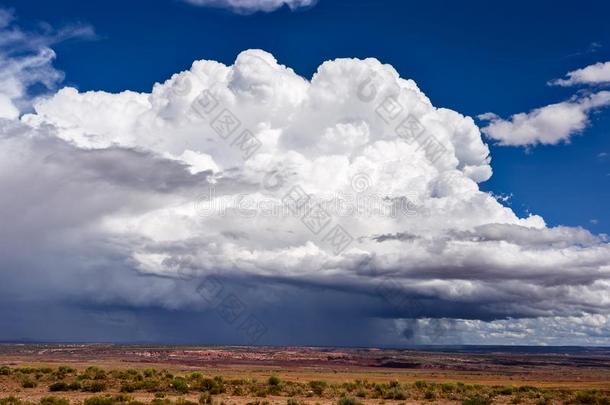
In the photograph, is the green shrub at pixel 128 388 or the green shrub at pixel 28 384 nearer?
the green shrub at pixel 128 388

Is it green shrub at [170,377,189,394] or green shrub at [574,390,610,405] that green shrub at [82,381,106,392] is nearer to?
green shrub at [170,377,189,394]

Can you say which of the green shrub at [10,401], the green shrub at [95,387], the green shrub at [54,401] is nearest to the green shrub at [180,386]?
the green shrub at [95,387]

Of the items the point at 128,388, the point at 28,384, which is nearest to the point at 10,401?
the point at 128,388

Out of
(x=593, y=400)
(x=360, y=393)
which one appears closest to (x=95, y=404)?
(x=360, y=393)

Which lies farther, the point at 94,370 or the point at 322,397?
the point at 94,370

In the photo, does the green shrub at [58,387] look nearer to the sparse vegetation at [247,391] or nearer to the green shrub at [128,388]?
the sparse vegetation at [247,391]

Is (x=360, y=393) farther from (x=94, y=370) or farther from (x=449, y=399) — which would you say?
(x=94, y=370)

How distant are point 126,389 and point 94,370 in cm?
1366

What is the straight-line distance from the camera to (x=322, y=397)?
146 ft

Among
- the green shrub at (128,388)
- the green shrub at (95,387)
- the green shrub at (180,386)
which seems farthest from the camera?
the green shrub at (180,386)

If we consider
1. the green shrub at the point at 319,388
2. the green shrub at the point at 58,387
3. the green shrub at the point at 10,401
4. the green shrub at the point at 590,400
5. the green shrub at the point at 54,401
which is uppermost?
the green shrub at the point at 54,401

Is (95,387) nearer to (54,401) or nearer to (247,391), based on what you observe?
(54,401)

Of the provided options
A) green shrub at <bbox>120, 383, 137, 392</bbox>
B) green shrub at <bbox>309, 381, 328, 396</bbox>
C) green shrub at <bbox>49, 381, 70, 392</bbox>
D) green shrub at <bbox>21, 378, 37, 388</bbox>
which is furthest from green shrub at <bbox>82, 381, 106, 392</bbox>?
green shrub at <bbox>309, 381, 328, 396</bbox>

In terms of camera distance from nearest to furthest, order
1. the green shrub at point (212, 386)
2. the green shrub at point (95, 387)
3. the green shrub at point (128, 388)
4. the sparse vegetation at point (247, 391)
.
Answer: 1. the sparse vegetation at point (247, 391)
2. the green shrub at point (95, 387)
3. the green shrub at point (128, 388)
4. the green shrub at point (212, 386)
